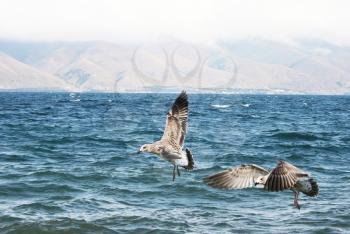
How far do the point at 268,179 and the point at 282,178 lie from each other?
24cm

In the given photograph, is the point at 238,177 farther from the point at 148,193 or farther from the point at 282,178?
the point at 148,193

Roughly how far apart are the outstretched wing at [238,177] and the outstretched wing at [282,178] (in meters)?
0.68

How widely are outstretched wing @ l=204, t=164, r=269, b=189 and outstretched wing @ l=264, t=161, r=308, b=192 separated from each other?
0.68 meters

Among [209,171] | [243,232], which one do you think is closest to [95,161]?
[209,171]

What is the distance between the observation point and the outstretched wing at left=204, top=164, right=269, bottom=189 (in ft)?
35.2

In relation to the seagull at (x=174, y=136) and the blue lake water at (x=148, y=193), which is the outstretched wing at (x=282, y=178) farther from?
the blue lake water at (x=148, y=193)

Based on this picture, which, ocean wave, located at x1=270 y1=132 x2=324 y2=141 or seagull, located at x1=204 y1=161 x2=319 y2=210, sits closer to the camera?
seagull, located at x1=204 y1=161 x2=319 y2=210

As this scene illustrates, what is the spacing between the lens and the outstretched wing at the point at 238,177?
35.2ft

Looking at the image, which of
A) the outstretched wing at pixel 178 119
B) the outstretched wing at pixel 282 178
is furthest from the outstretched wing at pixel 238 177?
the outstretched wing at pixel 178 119

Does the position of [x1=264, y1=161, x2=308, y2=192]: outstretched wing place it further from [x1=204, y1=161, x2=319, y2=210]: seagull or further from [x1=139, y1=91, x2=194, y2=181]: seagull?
[x1=139, y1=91, x2=194, y2=181]: seagull

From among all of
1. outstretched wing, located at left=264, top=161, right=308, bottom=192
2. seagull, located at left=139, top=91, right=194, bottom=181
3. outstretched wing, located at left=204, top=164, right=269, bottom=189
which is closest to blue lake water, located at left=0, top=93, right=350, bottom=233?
seagull, located at left=139, top=91, right=194, bottom=181

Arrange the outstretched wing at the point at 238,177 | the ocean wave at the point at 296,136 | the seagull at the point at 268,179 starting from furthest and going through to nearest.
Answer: the ocean wave at the point at 296,136 → the outstretched wing at the point at 238,177 → the seagull at the point at 268,179

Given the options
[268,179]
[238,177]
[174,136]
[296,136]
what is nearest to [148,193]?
[174,136]

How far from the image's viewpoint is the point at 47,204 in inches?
725
